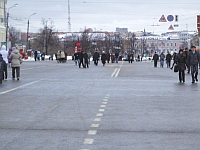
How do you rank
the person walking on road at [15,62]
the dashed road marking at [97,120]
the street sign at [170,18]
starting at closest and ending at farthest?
the dashed road marking at [97,120] < the person walking on road at [15,62] < the street sign at [170,18]

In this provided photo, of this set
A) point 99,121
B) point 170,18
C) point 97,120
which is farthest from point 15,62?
point 170,18

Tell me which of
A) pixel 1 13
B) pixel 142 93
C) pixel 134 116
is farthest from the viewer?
pixel 1 13

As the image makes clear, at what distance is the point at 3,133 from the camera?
1046 cm

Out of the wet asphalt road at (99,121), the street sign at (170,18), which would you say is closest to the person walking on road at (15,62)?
the wet asphalt road at (99,121)

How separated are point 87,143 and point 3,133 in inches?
77.3

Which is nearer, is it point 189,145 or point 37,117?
point 189,145

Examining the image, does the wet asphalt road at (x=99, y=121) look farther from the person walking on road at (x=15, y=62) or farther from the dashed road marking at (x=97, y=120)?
the person walking on road at (x=15, y=62)

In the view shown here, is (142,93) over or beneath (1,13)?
beneath

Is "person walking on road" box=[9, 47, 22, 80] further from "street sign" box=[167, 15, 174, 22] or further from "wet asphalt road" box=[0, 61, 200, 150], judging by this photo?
"street sign" box=[167, 15, 174, 22]

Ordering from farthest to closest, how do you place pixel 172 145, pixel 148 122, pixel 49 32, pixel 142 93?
pixel 49 32 < pixel 142 93 < pixel 148 122 < pixel 172 145

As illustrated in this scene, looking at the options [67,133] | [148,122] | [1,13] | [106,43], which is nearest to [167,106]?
[148,122]

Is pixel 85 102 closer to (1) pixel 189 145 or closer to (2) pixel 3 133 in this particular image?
(2) pixel 3 133

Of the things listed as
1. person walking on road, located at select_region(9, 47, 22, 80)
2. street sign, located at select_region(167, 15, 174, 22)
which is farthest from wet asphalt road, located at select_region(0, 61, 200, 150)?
street sign, located at select_region(167, 15, 174, 22)

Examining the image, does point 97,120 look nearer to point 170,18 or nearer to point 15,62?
point 15,62
